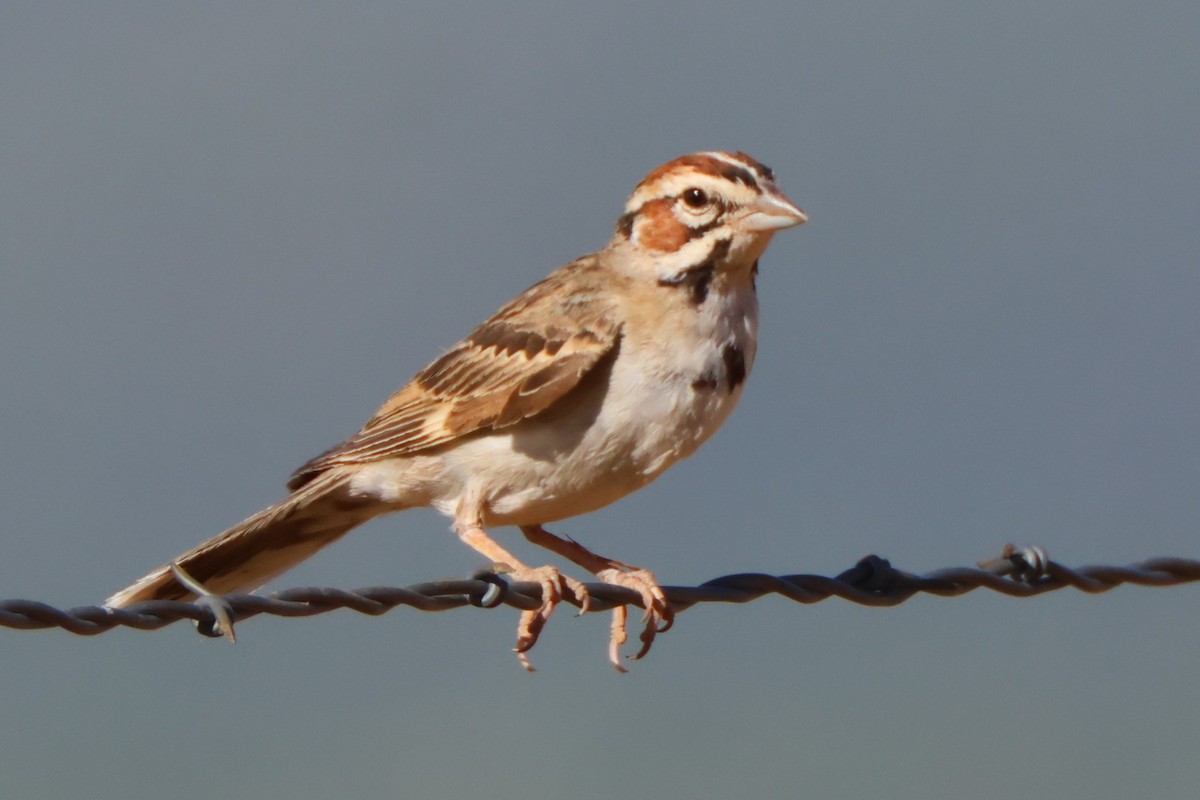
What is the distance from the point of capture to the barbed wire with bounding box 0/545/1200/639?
14.2ft

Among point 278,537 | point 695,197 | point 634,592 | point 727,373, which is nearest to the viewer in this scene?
point 634,592

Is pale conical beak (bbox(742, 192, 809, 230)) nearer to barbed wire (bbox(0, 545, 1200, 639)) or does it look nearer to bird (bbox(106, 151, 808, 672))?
bird (bbox(106, 151, 808, 672))

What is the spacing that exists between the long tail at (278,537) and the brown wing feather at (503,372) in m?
0.14

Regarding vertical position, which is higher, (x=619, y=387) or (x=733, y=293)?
(x=733, y=293)

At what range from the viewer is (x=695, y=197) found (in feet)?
24.1

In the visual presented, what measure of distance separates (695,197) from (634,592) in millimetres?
2092

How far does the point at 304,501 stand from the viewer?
25.9ft

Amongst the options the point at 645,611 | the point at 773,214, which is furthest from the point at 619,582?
the point at 773,214

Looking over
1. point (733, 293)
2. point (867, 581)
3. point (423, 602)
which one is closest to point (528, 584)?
point (423, 602)

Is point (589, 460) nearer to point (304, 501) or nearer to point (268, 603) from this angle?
point (304, 501)

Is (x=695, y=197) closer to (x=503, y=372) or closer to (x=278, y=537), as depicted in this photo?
(x=503, y=372)

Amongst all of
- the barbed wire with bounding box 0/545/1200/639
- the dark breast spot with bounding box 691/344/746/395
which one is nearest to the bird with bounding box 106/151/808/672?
the dark breast spot with bounding box 691/344/746/395

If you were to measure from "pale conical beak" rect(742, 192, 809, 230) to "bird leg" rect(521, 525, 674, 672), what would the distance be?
1.50 meters

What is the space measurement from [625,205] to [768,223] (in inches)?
40.4
